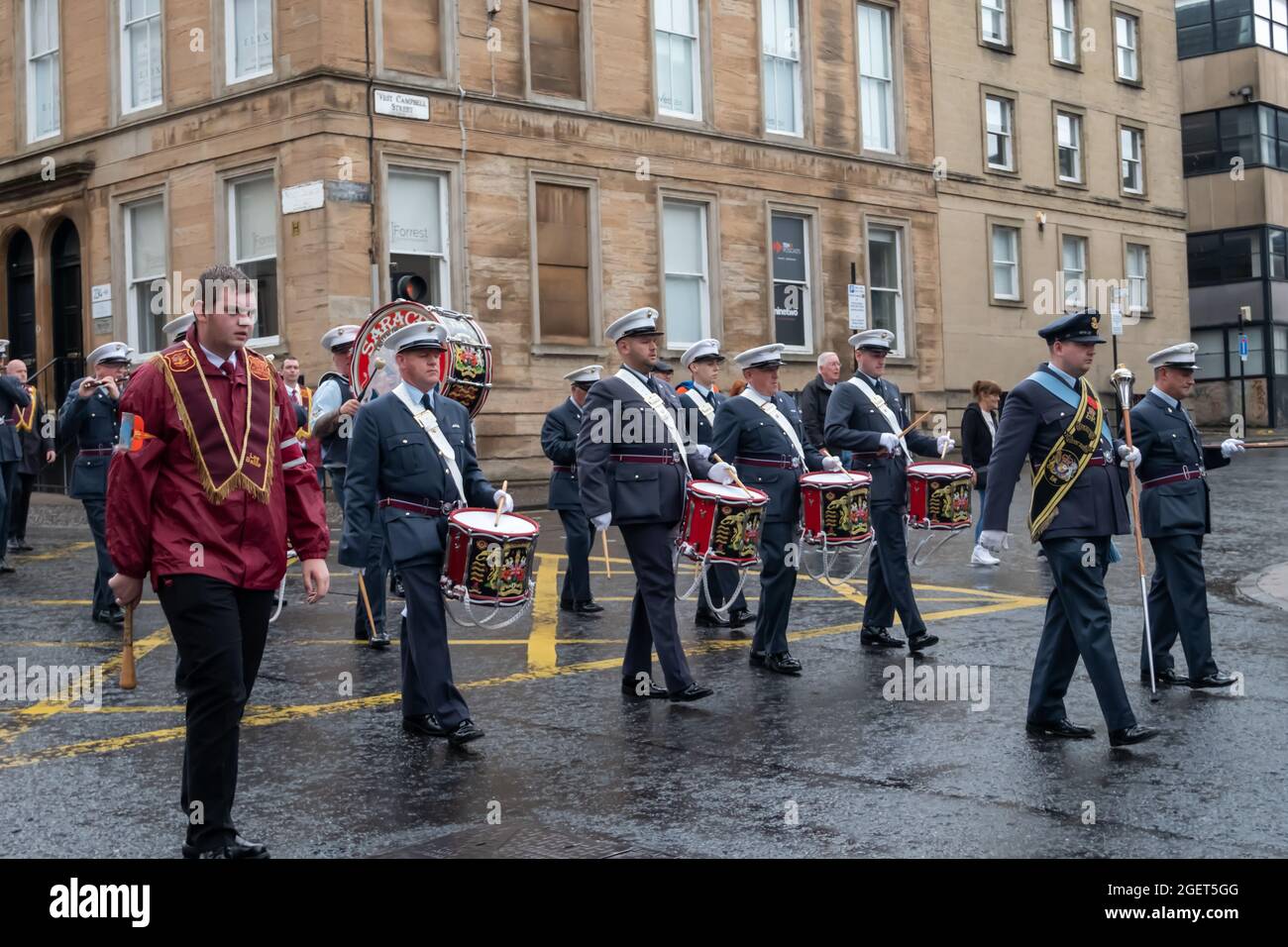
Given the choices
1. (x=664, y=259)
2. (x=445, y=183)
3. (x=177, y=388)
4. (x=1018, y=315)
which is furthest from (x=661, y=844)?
(x=1018, y=315)

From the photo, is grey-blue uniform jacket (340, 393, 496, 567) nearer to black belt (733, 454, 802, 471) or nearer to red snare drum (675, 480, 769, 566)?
red snare drum (675, 480, 769, 566)

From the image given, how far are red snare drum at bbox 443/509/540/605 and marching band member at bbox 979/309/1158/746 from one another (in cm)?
239

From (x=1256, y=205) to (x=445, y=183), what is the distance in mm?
31171

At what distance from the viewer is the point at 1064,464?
25.6 ft

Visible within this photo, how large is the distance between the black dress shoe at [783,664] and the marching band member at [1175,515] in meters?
2.09

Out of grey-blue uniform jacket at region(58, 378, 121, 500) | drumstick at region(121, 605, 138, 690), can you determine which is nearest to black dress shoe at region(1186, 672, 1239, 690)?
drumstick at region(121, 605, 138, 690)

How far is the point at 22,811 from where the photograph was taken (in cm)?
651

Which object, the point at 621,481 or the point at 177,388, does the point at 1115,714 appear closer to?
the point at 621,481

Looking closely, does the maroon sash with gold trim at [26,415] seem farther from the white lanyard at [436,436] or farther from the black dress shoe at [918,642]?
the black dress shoe at [918,642]

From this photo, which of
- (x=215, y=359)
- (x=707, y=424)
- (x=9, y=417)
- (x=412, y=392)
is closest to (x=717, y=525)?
(x=412, y=392)

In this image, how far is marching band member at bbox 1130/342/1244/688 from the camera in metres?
9.02

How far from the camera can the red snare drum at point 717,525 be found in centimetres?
895

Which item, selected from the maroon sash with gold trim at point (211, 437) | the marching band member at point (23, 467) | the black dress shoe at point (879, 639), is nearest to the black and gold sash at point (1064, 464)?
the black dress shoe at point (879, 639)

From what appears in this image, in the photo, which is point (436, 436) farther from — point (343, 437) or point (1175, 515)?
point (1175, 515)
